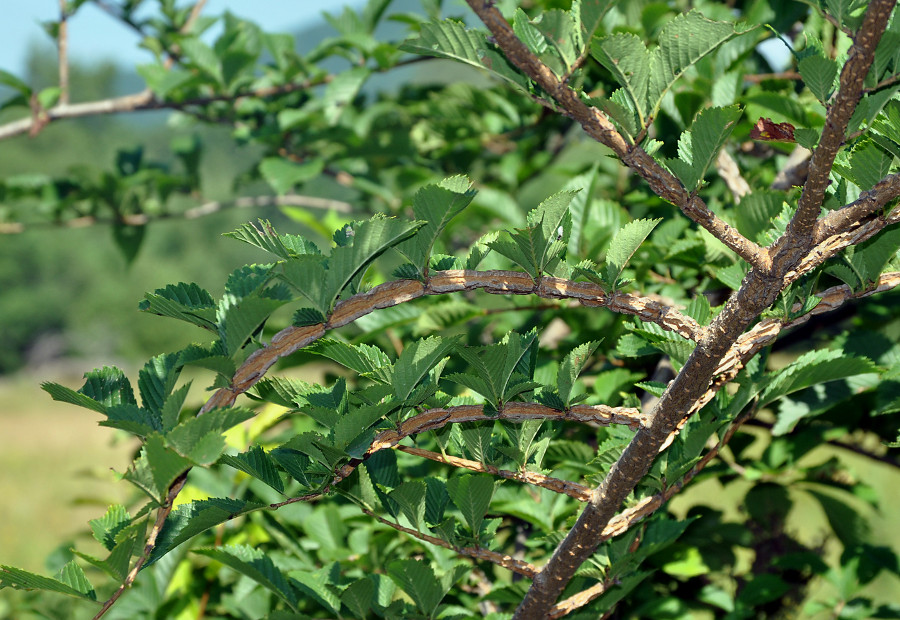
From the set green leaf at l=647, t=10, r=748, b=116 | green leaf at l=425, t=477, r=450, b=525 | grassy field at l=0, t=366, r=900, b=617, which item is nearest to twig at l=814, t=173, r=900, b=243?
green leaf at l=647, t=10, r=748, b=116

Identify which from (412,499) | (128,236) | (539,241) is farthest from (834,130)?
(128,236)

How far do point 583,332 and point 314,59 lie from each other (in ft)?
2.66

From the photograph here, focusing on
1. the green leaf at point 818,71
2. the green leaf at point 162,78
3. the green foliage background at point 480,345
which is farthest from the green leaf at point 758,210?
the green leaf at point 162,78

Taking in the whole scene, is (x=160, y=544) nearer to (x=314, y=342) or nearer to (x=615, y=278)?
(x=314, y=342)

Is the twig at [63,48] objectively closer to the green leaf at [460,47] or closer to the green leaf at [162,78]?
the green leaf at [162,78]

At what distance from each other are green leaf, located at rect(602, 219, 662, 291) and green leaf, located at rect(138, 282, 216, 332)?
27 centimetres

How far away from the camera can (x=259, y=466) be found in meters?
0.52

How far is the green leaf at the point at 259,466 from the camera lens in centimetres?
50

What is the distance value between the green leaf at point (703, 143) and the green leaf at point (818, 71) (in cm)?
5

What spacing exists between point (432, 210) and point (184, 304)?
18cm

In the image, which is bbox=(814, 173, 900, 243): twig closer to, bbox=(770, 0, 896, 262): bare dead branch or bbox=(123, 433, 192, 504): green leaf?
bbox=(770, 0, 896, 262): bare dead branch

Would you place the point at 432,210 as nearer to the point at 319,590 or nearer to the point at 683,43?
the point at 683,43

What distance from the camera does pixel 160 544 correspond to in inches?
18.6

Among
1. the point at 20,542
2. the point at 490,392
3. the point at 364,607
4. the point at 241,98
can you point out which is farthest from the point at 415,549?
the point at 20,542
